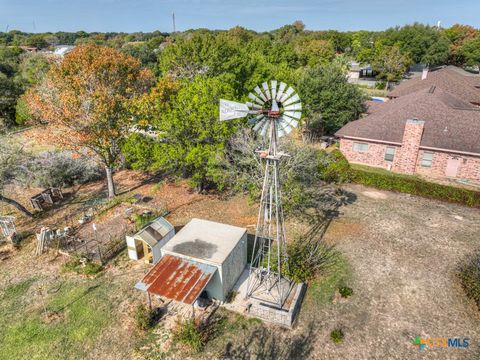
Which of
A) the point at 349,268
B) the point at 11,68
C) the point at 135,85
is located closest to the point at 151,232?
the point at 349,268

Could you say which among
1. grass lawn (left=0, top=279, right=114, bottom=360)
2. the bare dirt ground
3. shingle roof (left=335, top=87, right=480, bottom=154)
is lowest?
grass lawn (left=0, top=279, right=114, bottom=360)

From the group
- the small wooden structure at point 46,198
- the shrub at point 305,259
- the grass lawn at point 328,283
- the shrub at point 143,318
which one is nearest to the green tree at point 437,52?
the shrub at point 305,259

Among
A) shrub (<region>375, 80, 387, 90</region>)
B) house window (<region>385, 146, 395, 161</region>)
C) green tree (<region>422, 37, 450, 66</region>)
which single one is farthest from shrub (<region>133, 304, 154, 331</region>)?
green tree (<region>422, 37, 450, 66</region>)

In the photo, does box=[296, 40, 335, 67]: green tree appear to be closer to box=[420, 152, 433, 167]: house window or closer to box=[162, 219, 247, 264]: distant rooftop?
box=[420, 152, 433, 167]: house window

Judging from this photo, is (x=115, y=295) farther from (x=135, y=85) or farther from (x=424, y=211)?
(x=424, y=211)

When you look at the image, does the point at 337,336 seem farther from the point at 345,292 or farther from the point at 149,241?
the point at 149,241

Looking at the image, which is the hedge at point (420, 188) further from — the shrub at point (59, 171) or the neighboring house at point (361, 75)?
the neighboring house at point (361, 75)

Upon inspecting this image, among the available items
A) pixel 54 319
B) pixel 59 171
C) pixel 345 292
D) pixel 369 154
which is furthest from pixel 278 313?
pixel 59 171
